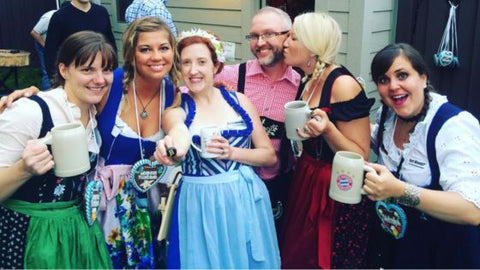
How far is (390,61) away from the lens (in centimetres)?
208

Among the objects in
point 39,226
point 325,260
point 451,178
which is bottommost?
point 325,260

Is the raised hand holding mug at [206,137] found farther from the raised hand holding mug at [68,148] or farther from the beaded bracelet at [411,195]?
the beaded bracelet at [411,195]

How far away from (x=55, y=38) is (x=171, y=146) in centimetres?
379

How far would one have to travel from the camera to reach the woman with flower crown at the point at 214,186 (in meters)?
2.16

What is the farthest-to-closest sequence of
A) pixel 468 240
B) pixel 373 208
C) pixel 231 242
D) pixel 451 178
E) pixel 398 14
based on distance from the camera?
pixel 398 14, pixel 373 208, pixel 231 242, pixel 468 240, pixel 451 178

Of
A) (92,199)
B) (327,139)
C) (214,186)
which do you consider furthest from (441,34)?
(92,199)

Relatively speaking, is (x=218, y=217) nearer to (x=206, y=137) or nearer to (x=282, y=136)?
(x=206, y=137)

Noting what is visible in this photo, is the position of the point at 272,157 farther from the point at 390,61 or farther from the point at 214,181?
the point at 390,61

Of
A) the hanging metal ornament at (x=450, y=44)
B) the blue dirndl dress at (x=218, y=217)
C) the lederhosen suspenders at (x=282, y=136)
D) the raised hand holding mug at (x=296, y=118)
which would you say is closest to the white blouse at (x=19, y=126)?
the blue dirndl dress at (x=218, y=217)

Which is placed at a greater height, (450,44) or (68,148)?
(450,44)

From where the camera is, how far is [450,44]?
4328 mm

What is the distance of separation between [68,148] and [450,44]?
3856 mm

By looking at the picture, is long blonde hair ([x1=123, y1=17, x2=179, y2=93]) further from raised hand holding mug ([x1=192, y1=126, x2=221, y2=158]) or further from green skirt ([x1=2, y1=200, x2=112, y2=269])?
green skirt ([x1=2, y1=200, x2=112, y2=269])

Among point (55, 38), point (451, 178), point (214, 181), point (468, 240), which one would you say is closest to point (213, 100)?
point (214, 181)
